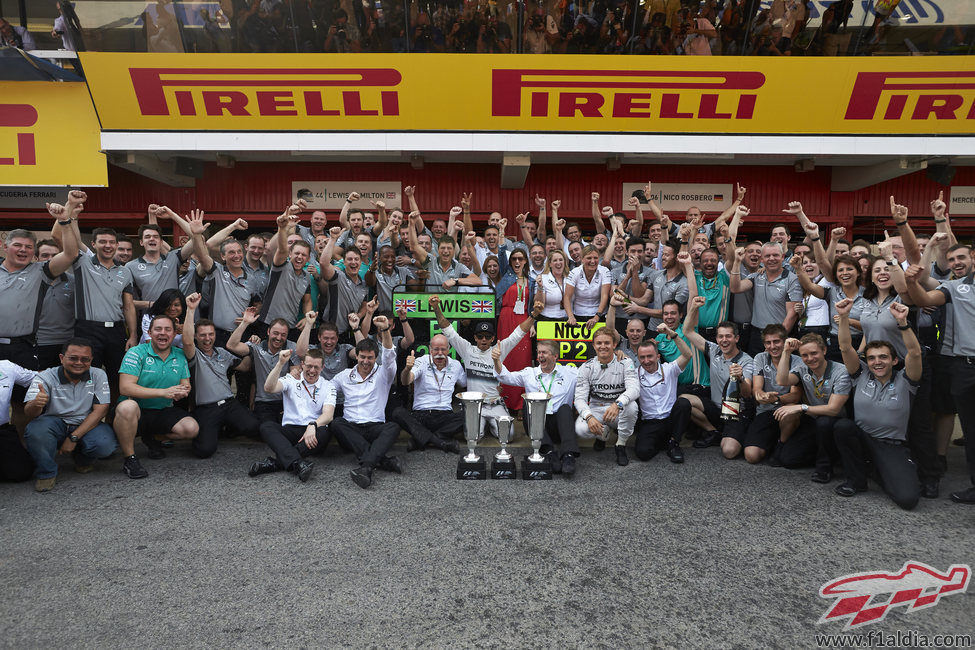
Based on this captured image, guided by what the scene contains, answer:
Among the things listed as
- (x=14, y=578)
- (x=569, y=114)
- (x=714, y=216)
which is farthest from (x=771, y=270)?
(x=14, y=578)

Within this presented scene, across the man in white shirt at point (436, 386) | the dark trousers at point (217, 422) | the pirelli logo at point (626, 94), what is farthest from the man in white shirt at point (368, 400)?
the pirelli logo at point (626, 94)

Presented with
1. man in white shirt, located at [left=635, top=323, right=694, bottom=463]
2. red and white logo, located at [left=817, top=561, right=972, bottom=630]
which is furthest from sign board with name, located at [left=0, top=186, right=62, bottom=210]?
red and white logo, located at [left=817, top=561, right=972, bottom=630]

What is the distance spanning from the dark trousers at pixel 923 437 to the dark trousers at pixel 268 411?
6.06m

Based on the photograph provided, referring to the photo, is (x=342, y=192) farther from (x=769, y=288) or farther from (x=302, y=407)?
(x=769, y=288)

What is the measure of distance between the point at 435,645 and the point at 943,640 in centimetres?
272

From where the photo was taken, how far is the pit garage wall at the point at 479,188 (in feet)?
40.7

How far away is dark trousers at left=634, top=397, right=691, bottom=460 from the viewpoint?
5922 millimetres

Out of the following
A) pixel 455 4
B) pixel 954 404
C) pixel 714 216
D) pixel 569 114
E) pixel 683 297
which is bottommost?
pixel 954 404

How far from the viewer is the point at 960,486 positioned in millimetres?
5215

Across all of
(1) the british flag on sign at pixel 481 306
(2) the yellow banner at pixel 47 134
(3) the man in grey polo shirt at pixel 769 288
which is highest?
(2) the yellow banner at pixel 47 134

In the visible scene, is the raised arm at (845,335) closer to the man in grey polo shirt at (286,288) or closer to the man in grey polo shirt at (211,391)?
the man in grey polo shirt at (286,288)

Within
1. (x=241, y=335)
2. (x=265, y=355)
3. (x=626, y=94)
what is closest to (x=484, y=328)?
(x=265, y=355)

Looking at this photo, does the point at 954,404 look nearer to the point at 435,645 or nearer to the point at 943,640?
the point at 943,640

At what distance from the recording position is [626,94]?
1014 cm
